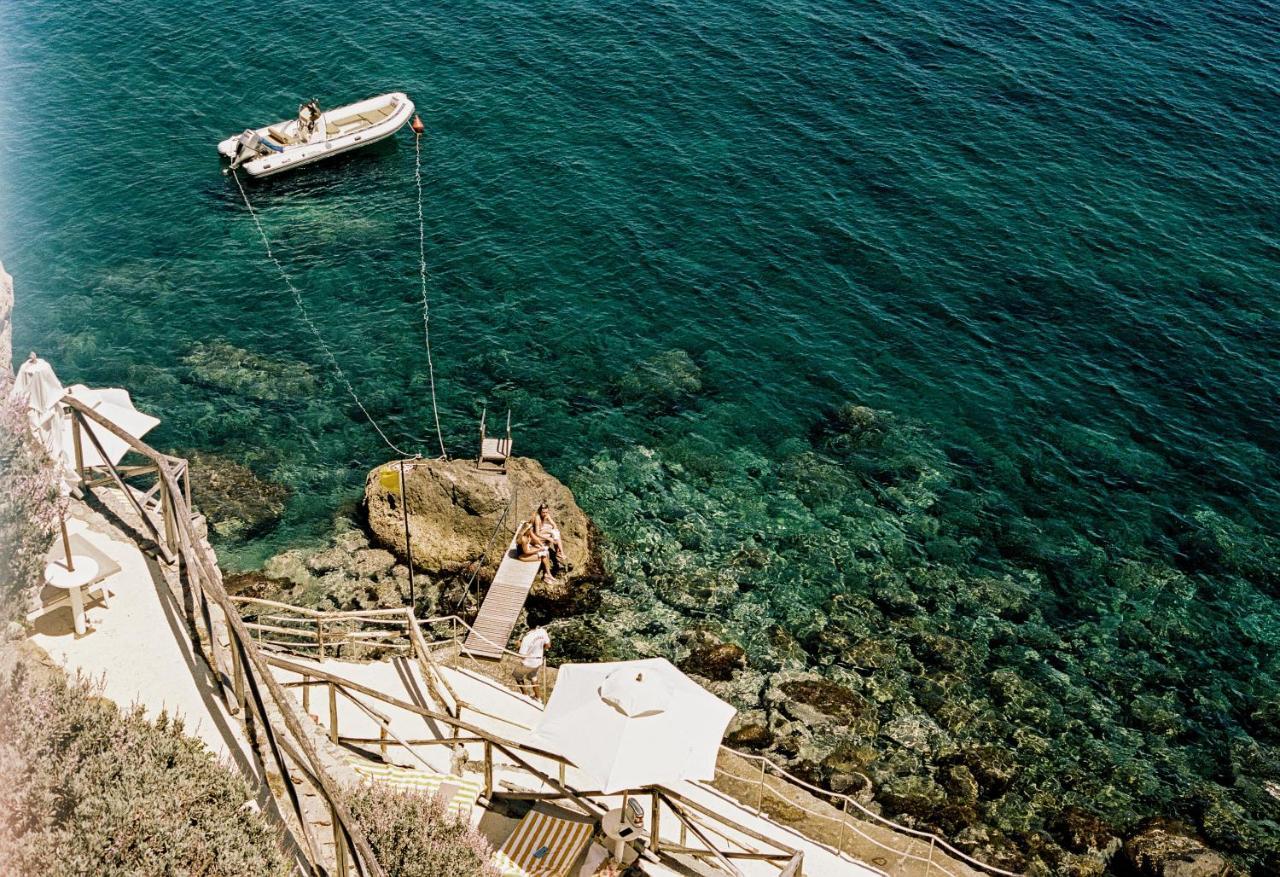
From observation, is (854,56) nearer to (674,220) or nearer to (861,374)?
(674,220)

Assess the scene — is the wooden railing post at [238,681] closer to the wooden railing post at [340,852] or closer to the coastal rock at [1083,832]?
the wooden railing post at [340,852]

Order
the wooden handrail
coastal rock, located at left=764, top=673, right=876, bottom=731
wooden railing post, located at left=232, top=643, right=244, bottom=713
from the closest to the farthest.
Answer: the wooden handrail, wooden railing post, located at left=232, top=643, right=244, bottom=713, coastal rock, located at left=764, top=673, right=876, bottom=731

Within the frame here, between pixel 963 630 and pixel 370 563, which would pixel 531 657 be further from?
pixel 963 630

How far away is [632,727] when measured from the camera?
1911 centimetres

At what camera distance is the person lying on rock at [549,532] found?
28672 millimetres

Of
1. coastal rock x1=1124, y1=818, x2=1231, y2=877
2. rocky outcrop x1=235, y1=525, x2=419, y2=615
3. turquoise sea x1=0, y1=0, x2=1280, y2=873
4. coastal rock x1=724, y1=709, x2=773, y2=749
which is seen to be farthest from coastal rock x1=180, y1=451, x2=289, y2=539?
coastal rock x1=1124, y1=818, x2=1231, y2=877

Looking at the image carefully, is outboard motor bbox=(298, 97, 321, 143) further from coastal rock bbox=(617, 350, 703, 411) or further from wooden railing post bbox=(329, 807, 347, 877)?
wooden railing post bbox=(329, 807, 347, 877)

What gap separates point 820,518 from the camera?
3225 centimetres

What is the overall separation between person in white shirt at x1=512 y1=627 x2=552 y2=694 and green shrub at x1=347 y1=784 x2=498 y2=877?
12.5m

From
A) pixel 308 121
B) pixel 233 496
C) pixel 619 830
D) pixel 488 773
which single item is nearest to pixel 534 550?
pixel 233 496

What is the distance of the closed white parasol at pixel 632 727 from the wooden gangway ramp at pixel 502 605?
Answer: 6.72 meters

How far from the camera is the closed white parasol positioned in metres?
18.7

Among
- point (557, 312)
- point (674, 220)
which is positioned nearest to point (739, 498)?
point (557, 312)

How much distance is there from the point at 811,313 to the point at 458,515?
1610 centimetres
